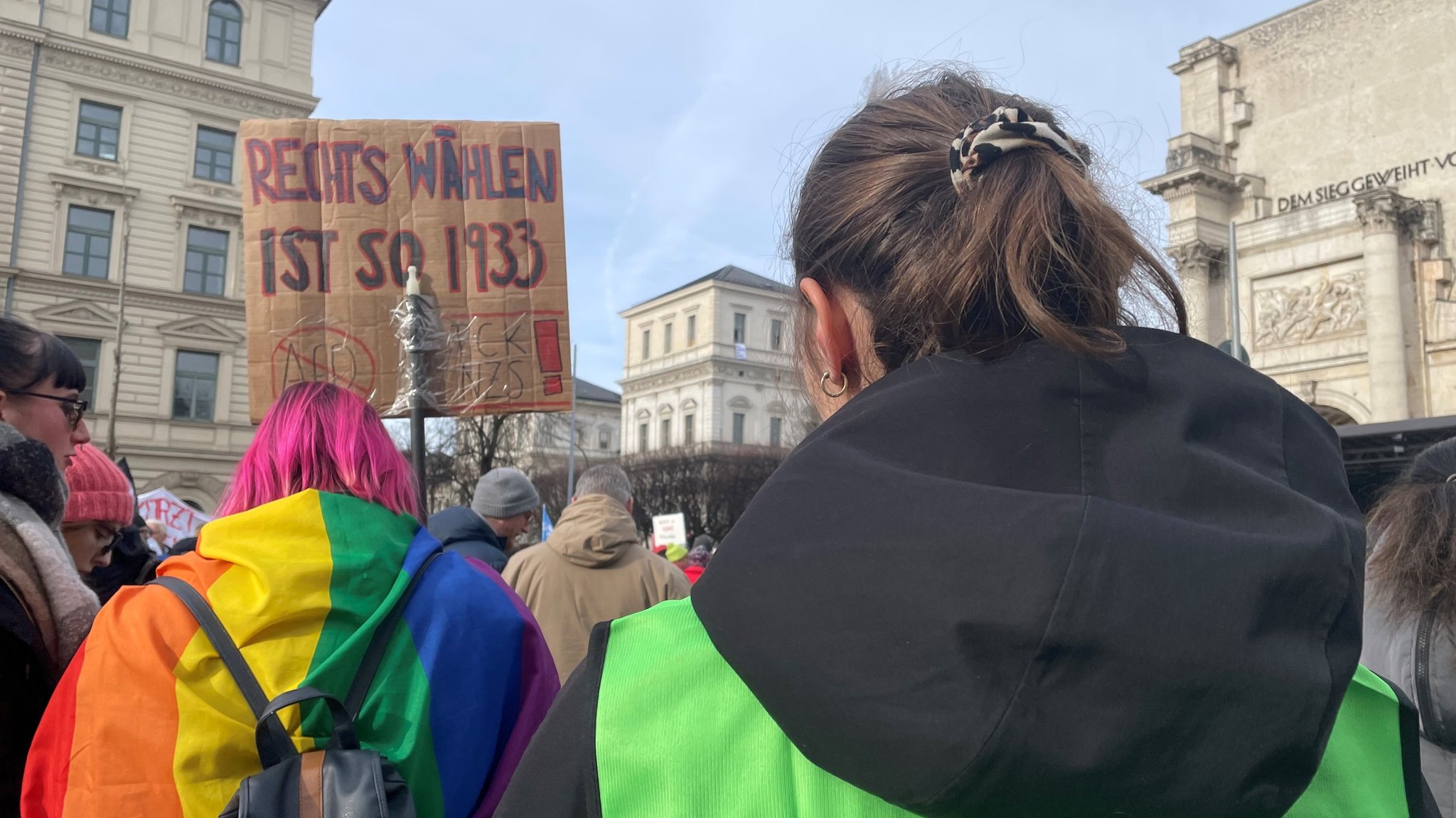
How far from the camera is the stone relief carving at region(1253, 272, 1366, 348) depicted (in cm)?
2442

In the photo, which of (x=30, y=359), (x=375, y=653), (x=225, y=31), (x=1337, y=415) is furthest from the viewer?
(x=225, y=31)

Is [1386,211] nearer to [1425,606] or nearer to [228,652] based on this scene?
[1425,606]

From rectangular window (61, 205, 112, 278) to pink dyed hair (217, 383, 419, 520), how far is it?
35373mm

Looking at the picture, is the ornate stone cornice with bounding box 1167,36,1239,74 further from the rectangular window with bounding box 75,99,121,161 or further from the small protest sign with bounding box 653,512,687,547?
the rectangular window with bounding box 75,99,121,161

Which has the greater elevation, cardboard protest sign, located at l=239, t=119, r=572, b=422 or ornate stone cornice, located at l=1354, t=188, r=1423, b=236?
ornate stone cornice, located at l=1354, t=188, r=1423, b=236

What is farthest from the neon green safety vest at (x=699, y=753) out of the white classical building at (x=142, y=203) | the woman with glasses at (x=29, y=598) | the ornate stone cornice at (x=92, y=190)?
the ornate stone cornice at (x=92, y=190)

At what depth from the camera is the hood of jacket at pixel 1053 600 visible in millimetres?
866

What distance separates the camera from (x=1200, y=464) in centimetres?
96

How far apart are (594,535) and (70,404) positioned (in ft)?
8.61

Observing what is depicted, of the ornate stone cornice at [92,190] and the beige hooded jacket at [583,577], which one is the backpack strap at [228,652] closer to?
the beige hooded jacket at [583,577]

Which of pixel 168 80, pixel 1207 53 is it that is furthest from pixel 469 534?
pixel 168 80

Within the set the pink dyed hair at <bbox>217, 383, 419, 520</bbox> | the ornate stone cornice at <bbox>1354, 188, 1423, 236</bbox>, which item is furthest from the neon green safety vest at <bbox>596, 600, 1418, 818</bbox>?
the ornate stone cornice at <bbox>1354, 188, 1423, 236</bbox>

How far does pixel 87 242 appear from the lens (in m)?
32.8

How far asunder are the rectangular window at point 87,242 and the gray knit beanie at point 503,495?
32124 millimetres
